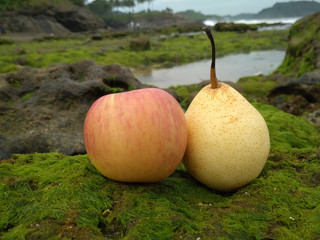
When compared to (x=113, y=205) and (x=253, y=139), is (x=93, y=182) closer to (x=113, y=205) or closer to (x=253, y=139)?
(x=113, y=205)

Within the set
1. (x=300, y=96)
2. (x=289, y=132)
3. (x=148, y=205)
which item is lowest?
(x=300, y=96)

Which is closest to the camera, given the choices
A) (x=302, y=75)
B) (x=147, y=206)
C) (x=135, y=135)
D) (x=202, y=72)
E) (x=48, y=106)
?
(x=147, y=206)

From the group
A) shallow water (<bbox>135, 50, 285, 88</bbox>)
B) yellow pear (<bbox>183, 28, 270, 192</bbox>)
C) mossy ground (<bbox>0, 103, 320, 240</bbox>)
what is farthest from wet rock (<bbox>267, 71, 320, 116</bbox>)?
shallow water (<bbox>135, 50, 285, 88</bbox>)

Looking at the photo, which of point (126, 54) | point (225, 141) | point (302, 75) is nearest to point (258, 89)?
point (302, 75)

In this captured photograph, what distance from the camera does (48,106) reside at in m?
5.94

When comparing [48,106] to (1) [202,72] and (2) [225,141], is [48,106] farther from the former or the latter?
(1) [202,72]

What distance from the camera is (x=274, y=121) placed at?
590 centimetres

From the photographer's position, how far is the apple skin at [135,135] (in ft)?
9.46

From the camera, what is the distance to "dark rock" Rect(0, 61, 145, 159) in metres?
5.18

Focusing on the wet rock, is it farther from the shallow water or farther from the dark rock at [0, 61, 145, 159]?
the shallow water

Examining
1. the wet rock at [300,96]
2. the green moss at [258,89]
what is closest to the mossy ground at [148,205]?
the wet rock at [300,96]

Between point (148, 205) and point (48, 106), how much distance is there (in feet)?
12.9

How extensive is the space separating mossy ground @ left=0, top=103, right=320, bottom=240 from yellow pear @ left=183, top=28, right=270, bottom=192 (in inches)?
7.2

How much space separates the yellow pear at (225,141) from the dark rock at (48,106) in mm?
2765
